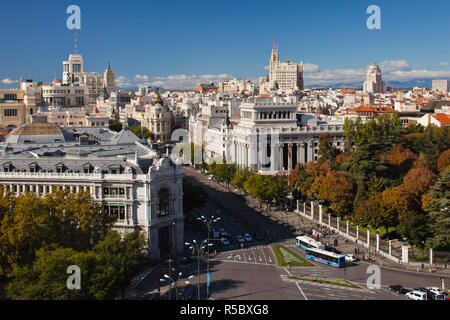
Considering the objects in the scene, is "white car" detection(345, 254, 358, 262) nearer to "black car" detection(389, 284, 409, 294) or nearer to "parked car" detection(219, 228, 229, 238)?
"black car" detection(389, 284, 409, 294)

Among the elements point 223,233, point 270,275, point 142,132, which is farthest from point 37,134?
point 142,132

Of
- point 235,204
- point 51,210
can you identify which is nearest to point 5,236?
point 51,210

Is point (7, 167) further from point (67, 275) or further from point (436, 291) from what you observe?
point (436, 291)

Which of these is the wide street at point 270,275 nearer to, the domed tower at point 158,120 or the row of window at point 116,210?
the row of window at point 116,210

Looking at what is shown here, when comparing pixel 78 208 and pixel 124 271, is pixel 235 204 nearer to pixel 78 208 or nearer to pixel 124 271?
pixel 78 208

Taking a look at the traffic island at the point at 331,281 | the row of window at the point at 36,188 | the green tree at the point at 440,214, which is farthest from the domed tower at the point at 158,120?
the traffic island at the point at 331,281

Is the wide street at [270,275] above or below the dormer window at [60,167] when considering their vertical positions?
below

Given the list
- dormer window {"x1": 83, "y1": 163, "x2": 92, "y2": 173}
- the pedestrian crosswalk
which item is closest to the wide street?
the pedestrian crosswalk
